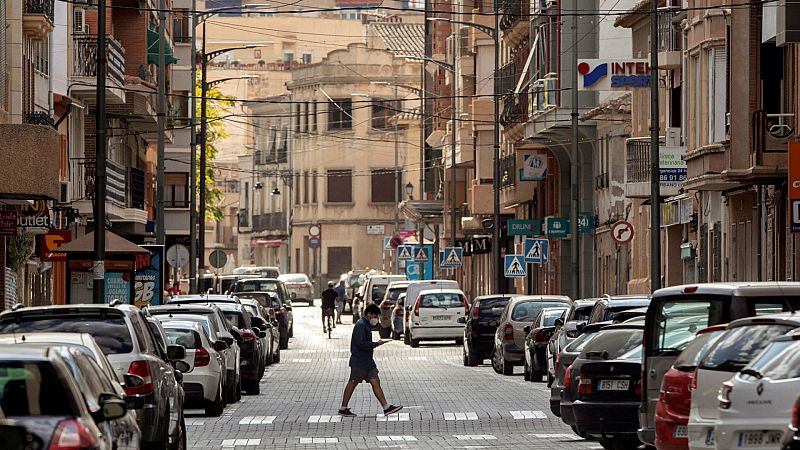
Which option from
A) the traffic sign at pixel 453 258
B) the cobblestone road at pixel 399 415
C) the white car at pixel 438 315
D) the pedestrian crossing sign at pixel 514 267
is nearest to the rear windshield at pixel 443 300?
the white car at pixel 438 315

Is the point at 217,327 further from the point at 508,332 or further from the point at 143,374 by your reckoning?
the point at 143,374

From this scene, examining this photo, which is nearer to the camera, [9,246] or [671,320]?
[671,320]

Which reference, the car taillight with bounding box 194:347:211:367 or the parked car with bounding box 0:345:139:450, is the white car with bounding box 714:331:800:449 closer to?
the parked car with bounding box 0:345:139:450

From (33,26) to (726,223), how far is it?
1508 centimetres

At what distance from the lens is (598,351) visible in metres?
22.1

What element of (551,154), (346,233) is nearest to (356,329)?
(551,154)

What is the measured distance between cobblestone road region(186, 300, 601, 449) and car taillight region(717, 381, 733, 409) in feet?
25.8

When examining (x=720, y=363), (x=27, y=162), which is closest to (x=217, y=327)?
(x=27, y=162)

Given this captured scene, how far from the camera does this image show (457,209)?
9712 cm

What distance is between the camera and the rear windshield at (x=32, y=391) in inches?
475

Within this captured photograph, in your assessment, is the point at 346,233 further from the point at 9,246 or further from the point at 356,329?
the point at 356,329

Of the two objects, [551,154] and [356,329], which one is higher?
[551,154]

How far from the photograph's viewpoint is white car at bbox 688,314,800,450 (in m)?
14.9

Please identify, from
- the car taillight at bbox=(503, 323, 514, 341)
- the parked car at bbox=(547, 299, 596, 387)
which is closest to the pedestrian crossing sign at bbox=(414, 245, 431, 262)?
the car taillight at bbox=(503, 323, 514, 341)
